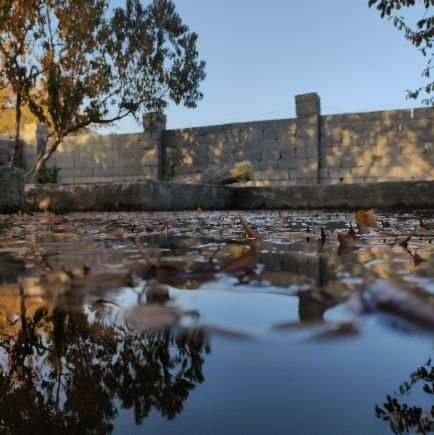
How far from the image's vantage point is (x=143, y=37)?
1343 cm

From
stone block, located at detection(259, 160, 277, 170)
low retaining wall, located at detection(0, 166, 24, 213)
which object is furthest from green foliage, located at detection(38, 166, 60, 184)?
low retaining wall, located at detection(0, 166, 24, 213)

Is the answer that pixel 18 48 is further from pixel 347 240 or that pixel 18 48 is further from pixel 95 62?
pixel 347 240

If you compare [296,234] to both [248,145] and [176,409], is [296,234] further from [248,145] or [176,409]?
[248,145]

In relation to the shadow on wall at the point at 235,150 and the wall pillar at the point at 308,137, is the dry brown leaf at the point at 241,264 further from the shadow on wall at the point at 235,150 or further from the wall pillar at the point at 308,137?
the wall pillar at the point at 308,137

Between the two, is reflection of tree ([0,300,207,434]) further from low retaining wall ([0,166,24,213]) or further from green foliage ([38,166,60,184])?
green foliage ([38,166,60,184])

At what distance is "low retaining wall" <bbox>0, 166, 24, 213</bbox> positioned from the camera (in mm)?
3576

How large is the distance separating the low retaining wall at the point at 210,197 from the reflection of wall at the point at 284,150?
4903mm

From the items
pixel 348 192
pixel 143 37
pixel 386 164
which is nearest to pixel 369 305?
pixel 348 192

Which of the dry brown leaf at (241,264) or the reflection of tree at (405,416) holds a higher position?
the dry brown leaf at (241,264)

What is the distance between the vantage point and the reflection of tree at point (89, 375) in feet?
0.91

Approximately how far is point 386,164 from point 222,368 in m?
13.0

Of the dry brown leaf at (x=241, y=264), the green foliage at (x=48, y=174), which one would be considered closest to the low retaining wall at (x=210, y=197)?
the dry brown leaf at (x=241, y=264)

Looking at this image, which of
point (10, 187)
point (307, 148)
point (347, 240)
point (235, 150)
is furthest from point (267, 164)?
point (347, 240)

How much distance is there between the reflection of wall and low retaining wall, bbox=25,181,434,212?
490 centimetres
